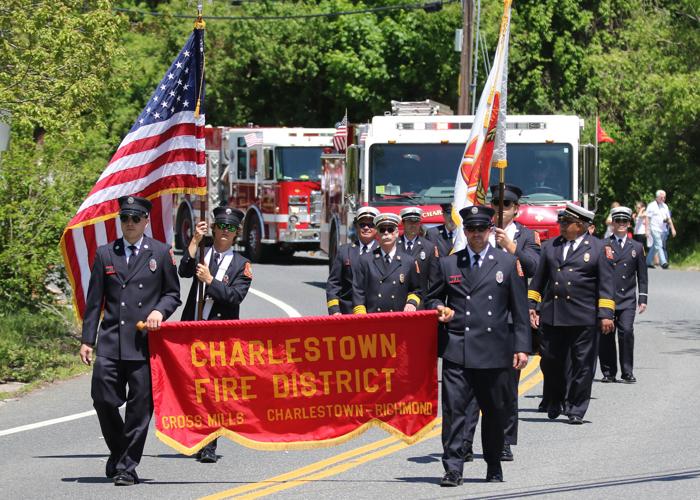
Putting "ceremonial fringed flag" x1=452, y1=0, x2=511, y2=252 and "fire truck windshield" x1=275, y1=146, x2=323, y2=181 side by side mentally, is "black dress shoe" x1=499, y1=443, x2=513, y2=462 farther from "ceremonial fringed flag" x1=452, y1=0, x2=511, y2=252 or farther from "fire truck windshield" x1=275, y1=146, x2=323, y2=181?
"fire truck windshield" x1=275, y1=146, x2=323, y2=181

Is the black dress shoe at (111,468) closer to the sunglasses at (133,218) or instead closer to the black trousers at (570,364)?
the sunglasses at (133,218)

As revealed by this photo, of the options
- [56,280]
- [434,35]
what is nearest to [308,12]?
[434,35]

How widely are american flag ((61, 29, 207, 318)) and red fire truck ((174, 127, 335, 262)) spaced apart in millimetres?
19081

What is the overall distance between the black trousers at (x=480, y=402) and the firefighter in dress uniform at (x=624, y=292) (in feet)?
17.6

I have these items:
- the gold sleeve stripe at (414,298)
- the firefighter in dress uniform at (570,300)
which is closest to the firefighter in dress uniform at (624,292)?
the firefighter in dress uniform at (570,300)

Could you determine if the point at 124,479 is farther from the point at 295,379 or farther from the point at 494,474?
the point at 494,474

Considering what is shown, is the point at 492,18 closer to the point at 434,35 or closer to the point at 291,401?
the point at 434,35

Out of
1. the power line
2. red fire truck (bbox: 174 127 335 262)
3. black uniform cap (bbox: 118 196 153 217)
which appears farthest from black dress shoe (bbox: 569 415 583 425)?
the power line

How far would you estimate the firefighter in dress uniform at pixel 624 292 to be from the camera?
14.4 metres

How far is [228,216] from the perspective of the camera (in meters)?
10.2

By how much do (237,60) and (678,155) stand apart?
16.4 m

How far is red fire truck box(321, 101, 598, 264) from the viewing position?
19.7 meters

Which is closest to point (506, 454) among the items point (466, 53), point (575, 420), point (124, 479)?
point (575, 420)

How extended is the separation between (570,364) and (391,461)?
107 inches
